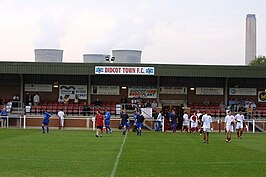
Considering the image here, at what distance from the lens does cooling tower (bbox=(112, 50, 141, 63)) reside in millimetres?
60438

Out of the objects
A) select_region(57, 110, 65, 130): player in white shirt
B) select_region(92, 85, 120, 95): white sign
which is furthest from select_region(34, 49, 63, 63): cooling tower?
select_region(57, 110, 65, 130): player in white shirt

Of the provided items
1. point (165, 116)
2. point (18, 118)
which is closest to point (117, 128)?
point (165, 116)

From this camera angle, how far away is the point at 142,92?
54.5 meters

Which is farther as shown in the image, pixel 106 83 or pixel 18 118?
pixel 106 83

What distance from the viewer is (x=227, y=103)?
54.4m

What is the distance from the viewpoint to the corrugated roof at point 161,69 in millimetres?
51250

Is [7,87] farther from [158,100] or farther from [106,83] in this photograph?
[158,100]

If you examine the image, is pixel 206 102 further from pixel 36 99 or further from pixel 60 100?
pixel 36 99

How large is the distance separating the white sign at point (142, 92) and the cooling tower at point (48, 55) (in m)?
10.7

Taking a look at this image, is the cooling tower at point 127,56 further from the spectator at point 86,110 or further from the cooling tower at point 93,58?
the spectator at point 86,110

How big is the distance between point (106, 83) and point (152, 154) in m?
32.5

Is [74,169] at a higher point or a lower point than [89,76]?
lower

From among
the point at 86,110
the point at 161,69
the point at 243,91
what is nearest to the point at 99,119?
the point at 86,110

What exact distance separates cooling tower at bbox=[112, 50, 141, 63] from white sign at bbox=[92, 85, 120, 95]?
21.9ft
